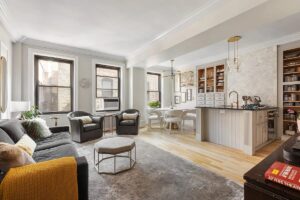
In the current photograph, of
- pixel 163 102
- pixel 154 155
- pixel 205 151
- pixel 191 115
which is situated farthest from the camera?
pixel 163 102

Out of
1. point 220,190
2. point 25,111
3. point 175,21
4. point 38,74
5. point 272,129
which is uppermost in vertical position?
point 175,21

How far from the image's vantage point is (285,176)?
636 mm

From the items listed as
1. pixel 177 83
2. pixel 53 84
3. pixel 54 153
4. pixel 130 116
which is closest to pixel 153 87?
pixel 177 83

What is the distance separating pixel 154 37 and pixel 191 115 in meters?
3.13

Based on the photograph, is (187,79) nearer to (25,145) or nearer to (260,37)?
(260,37)

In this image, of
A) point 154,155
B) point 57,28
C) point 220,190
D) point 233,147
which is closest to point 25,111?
point 57,28

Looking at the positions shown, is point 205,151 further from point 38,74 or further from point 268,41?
point 38,74

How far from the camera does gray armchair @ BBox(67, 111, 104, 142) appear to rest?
4.02 meters

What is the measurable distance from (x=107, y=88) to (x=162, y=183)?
4.46m

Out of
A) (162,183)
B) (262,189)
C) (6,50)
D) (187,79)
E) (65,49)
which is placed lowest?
(162,183)

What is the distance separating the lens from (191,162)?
286 cm

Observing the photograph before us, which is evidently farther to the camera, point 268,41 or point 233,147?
point 268,41

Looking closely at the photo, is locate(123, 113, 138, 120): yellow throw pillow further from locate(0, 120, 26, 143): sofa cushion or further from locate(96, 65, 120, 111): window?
locate(0, 120, 26, 143): sofa cushion

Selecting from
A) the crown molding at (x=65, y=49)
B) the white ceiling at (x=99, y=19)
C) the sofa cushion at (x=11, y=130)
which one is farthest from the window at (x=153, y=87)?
the sofa cushion at (x=11, y=130)
